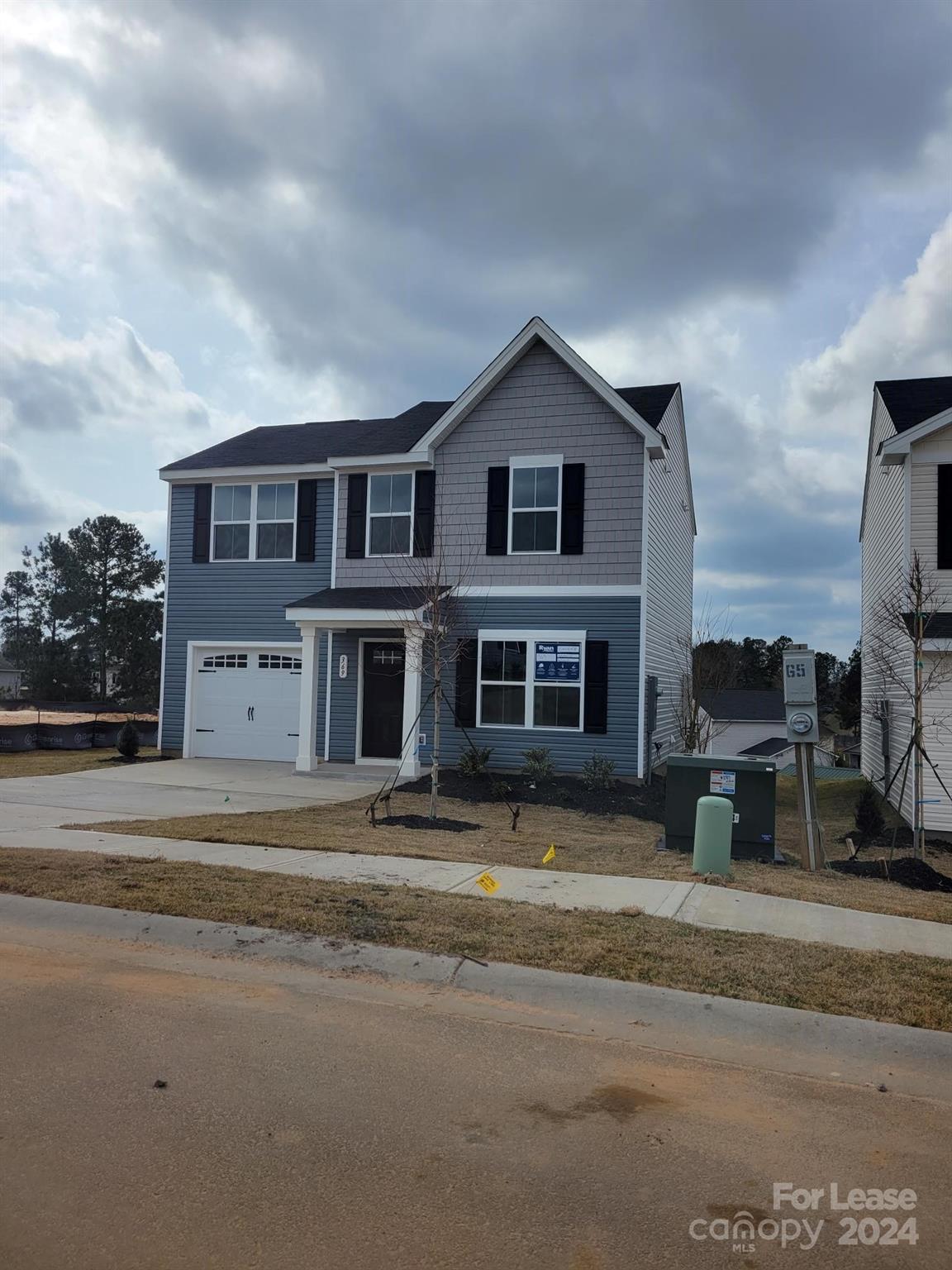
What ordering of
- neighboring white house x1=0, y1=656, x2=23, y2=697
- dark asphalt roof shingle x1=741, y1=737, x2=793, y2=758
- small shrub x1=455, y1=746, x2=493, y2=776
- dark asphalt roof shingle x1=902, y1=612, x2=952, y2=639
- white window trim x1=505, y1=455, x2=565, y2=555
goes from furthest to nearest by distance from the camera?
neighboring white house x1=0, y1=656, x2=23, y2=697, dark asphalt roof shingle x1=741, y1=737, x2=793, y2=758, white window trim x1=505, y1=455, x2=565, y2=555, small shrub x1=455, y1=746, x2=493, y2=776, dark asphalt roof shingle x1=902, y1=612, x2=952, y2=639

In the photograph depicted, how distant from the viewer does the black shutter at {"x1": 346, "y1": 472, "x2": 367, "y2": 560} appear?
19016mm

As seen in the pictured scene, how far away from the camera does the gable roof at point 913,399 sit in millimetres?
15711

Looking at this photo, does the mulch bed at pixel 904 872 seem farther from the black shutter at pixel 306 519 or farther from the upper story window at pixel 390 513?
the black shutter at pixel 306 519

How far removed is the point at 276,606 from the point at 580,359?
806cm

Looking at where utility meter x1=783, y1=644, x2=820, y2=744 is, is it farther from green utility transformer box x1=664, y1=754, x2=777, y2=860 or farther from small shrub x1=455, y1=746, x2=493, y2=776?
small shrub x1=455, y1=746, x2=493, y2=776

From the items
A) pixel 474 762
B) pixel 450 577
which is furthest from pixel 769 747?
pixel 474 762

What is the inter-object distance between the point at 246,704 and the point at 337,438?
20.2 feet

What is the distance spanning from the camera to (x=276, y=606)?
19.9 metres

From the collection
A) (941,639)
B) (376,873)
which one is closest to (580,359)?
(941,639)

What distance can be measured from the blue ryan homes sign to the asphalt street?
1168 cm

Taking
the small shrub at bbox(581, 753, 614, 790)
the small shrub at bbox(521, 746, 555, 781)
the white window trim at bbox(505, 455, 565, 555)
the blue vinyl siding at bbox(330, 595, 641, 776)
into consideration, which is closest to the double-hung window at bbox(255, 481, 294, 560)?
the blue vinyl siding at bbox(330, 595, 641, 776)

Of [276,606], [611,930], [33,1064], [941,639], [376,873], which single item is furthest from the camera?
[276,606]

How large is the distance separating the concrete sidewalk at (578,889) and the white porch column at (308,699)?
7692 millimetres

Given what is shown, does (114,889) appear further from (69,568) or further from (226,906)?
(69,568)
